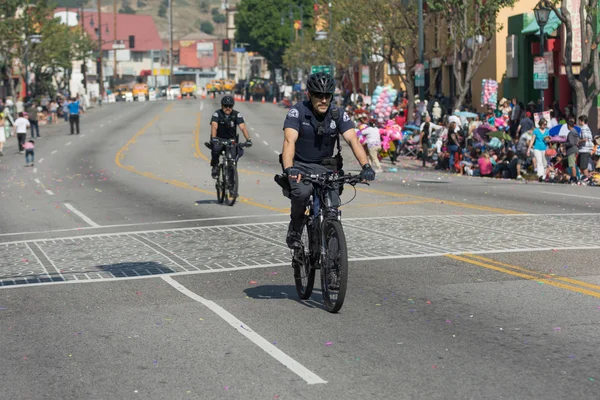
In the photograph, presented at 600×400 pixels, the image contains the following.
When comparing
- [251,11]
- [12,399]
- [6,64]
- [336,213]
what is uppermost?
[251,11]

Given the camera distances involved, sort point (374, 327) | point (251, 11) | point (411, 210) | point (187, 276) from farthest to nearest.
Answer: point (251, 11) → point (411, 210) → point (187, 276) → point (374, 327)

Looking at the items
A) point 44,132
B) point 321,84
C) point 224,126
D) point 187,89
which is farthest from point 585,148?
point 187,89

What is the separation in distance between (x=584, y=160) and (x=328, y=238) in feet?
67.8

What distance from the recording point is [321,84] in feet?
31.2

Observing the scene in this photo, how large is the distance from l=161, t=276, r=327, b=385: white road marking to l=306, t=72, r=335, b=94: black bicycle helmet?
2143mm

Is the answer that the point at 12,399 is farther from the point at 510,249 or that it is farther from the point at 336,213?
the point at 510,249

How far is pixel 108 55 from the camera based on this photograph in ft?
561

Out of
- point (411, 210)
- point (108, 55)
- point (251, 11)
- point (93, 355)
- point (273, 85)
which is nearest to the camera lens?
point (93, 355)

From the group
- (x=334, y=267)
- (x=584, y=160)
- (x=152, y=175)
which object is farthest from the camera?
(x=152, y=175)

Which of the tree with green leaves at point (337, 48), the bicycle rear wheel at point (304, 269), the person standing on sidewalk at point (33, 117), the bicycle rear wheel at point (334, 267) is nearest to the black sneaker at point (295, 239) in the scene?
the bicycle rear wheel at point (304, 269)

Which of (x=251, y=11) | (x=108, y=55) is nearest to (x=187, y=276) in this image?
(x=251, y=11)

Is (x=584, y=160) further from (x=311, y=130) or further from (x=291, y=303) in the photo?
(x=311, y=130)

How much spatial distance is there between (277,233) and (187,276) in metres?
4.20

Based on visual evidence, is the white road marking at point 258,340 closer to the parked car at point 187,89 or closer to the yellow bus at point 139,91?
the yellow bus at point 139,91
